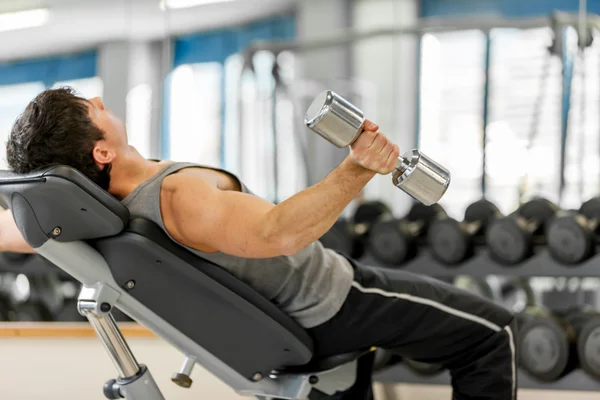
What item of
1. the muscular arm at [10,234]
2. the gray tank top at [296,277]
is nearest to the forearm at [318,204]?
the gray tank top at [296,277]

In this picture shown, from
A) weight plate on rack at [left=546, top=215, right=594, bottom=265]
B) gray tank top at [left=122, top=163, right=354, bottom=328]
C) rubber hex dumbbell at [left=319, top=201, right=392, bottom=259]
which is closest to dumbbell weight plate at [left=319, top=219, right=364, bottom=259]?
rubber hex dumbbell at [left=319, top=201, right=392, bottom=259]

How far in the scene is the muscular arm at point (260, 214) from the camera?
46.4 inches

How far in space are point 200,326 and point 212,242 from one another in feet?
0.67

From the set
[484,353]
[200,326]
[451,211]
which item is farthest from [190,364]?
[451,211]

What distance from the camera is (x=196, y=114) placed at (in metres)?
3.91

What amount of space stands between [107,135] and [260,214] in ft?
1.16

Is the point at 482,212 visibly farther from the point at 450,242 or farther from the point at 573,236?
the point at 573,236

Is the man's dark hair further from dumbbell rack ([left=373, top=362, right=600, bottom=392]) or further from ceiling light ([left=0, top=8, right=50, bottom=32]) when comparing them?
Result: ceiling light ([left=0, top=8, right=50, bottom=32])

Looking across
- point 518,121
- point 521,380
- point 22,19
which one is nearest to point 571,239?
point 521,380

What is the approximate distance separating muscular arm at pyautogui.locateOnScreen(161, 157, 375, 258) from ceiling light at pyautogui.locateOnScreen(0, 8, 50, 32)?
2.87 m

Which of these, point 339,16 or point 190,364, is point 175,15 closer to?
point 339,16

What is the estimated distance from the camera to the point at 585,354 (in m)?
2.13

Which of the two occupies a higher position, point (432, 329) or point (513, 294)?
point (432, 329)

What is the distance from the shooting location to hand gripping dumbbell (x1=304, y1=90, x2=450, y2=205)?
1.08 meters
